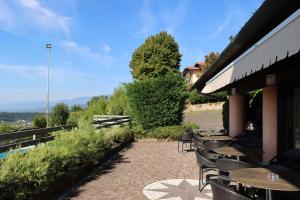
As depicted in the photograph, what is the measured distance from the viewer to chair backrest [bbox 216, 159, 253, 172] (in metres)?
5.63

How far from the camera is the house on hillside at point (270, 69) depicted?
3.67 m

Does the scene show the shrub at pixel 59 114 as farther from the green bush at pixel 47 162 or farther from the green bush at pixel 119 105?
the green bush at pixel 47 162

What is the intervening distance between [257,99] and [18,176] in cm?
1219

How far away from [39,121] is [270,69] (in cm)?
2590

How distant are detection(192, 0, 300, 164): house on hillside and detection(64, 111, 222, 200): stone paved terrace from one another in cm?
229

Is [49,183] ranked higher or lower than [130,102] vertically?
lower

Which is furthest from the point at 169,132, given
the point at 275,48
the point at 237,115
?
the point at 275,48

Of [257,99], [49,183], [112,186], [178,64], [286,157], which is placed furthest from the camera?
[178,64]

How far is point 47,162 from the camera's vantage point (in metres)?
6.87

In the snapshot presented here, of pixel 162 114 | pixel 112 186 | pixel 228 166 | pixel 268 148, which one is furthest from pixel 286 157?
pixel 162 114

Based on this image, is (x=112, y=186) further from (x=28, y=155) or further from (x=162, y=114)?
(x=162, y=114)

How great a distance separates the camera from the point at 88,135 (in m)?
10.5

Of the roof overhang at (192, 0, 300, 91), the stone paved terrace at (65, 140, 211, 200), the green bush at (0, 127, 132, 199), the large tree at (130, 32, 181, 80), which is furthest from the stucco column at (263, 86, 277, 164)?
the large tree at (130, 32, 181, 80)

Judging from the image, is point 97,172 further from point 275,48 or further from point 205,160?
point 275,48
